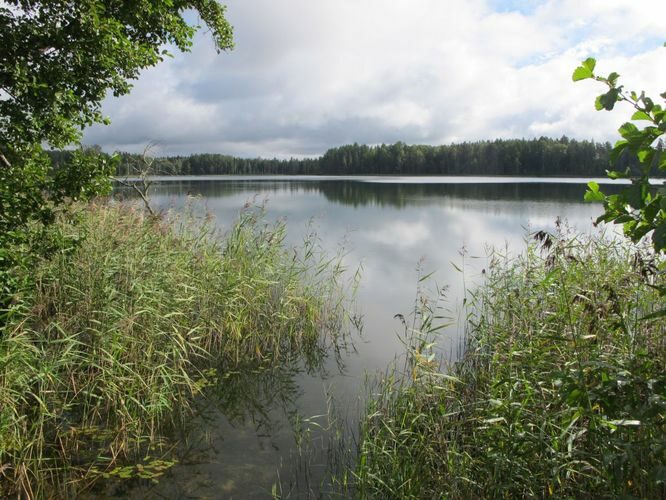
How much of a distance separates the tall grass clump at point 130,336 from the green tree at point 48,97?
1.91 ft

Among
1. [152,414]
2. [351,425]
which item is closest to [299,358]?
[351,425]

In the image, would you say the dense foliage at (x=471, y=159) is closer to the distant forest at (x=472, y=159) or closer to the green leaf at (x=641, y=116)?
the distant forest at (x=472, y=159)

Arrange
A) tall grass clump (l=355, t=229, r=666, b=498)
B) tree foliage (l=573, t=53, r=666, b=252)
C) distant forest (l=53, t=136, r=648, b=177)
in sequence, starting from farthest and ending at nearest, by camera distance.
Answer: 1. distant forest (l=53, t=136, r=648, b=177)
2. tall grass clump (l=355, t=229, r=666, b=498)
3. tree foliage (l=573, t=53, r=666, b=252)

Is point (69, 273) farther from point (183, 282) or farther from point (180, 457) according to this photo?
point (180, 457)

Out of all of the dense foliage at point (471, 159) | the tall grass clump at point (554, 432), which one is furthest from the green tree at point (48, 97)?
the dense foliage at point (471, 159)

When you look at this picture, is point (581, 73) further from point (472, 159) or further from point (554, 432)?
point (472, 159)

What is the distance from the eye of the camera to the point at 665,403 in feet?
6.77

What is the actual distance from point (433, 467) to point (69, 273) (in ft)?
15.6

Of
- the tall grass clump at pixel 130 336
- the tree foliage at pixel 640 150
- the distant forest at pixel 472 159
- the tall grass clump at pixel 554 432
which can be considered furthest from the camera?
the distant forest at pixel 472 159

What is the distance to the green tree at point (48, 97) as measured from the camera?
4465 mm

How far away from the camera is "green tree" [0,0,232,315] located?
4465 millimetres

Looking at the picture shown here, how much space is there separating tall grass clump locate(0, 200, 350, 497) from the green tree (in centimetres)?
58

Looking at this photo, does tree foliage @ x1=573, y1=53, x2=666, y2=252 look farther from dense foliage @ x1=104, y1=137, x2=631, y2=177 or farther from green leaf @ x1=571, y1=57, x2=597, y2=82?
dense foliage @ x1=104, y1=137, x2=631, y2=177

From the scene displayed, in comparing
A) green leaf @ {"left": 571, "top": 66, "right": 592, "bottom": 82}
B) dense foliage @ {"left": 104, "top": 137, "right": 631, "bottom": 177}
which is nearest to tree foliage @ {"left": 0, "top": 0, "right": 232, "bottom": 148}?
green leaf @ {"left": 571, "top": 66, "right": 592, "bottom": 82}
